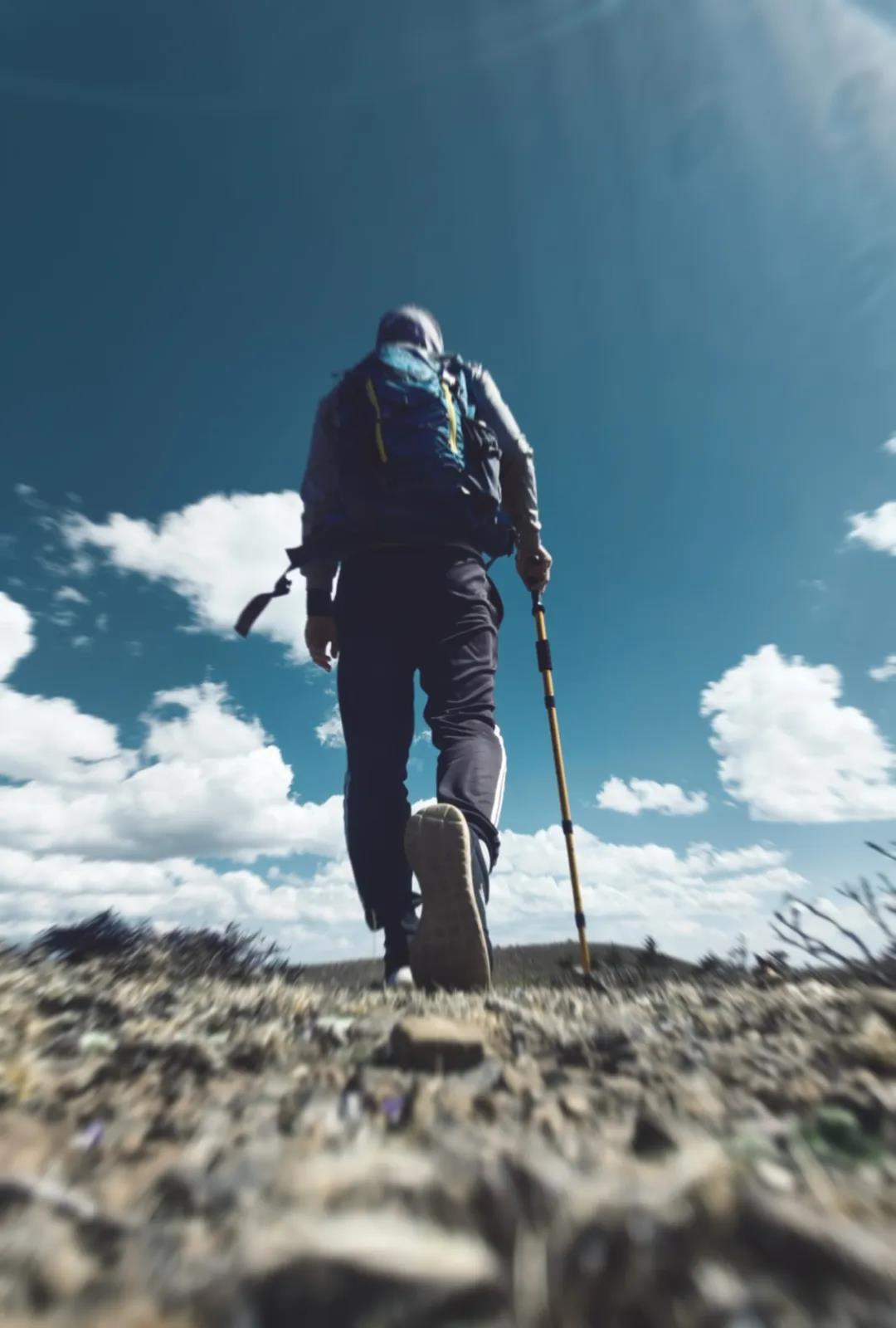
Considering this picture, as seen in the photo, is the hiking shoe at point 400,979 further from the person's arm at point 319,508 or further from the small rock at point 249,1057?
the person's arm at point 319,508

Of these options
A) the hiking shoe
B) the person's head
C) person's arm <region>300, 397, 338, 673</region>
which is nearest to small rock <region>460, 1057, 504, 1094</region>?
the hiking shoe

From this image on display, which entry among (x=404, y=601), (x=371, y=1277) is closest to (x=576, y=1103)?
(x=371, y=1277)

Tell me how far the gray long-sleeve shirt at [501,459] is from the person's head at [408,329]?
0.49 m

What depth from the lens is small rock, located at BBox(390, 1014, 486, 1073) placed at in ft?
4.05

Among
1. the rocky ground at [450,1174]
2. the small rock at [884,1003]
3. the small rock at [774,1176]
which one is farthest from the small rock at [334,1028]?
the small rock at [884,1003]

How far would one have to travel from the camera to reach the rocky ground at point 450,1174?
1.95ft

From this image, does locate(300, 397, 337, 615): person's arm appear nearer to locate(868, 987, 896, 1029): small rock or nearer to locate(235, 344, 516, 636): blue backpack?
locate(235, 344, 516, 636): blue backpack

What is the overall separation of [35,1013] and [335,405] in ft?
11.2

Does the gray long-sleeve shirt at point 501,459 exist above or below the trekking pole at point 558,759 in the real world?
above

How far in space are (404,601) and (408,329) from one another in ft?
7.18

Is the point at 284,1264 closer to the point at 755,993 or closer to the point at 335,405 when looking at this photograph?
the point at 755,993

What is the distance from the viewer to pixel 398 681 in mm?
3508

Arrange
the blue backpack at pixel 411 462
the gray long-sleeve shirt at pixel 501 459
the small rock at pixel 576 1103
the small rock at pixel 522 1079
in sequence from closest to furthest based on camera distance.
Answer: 1. the small rock at pixel 576 1103
2. the small rock at pixel 522 1079
3. the blue backpack at pixel 411 462
4. the gray long-sleeve shirt at pixel 501 459

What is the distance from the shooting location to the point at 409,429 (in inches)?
144
